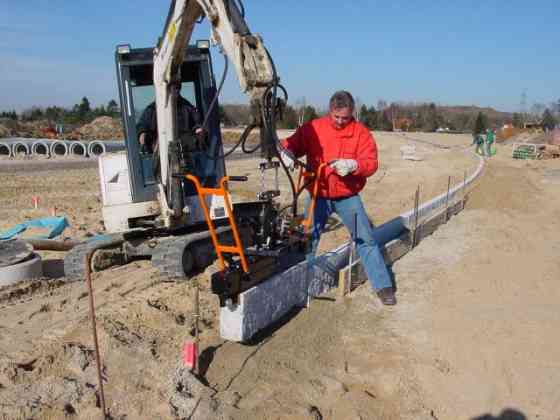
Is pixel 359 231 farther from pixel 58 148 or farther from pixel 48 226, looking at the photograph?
pixel 58 148

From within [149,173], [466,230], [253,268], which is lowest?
[466,230]

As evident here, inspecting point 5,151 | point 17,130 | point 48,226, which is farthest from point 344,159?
point 17,130

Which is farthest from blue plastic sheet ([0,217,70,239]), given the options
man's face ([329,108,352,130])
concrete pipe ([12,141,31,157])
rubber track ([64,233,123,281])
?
concrete pipe ([12,141,31,157])

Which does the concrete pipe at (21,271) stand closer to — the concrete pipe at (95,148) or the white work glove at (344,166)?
the white work glove at (344,166)

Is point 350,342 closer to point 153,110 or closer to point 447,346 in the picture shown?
point 447,346

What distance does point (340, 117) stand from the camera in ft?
17.6

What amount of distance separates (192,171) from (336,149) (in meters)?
2.21

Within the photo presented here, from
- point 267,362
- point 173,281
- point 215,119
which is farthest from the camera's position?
point 215,119

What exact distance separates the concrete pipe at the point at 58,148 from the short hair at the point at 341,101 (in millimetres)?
20287

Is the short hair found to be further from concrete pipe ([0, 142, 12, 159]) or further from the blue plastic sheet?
concrete pipe ([0, 142, 12, 159])

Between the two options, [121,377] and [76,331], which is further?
[76,331]

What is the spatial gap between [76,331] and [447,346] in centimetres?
315

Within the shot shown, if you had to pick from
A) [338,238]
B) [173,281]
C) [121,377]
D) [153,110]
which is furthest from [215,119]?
[121,377]

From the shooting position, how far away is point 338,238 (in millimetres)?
9023
